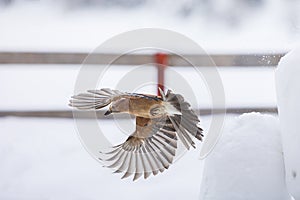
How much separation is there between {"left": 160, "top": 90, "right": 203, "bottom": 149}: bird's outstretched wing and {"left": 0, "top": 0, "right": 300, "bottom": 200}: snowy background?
0.39m

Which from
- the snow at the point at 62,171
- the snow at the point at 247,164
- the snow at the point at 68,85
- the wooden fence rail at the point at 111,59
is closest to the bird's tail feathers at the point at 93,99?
the snow at the point at 247,164

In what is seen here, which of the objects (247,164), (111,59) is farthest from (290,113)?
(111,59)

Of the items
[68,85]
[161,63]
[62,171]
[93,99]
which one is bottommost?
[62,171]

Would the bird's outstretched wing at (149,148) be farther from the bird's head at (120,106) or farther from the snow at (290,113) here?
the snow at (290,113)

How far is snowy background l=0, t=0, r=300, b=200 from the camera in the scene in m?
1.96

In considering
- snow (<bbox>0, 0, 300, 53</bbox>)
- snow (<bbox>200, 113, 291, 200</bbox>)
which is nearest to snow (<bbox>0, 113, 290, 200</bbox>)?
snow (<bbox>200, 113, 291, 200</bbox>)

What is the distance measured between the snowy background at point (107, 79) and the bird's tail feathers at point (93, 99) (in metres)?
0.47

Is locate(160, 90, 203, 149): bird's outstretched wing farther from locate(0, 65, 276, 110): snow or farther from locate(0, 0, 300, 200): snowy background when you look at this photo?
locate(0, 65, 276, 110): snow

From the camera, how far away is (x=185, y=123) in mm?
1033

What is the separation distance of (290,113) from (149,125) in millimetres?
396

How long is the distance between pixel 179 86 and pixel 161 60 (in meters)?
0.32

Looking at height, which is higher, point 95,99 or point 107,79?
point 95,99

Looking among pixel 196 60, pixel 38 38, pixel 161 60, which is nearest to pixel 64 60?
pixel 161 60

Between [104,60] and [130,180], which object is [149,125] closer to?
[130,180]
